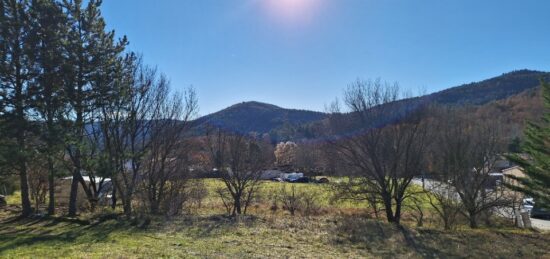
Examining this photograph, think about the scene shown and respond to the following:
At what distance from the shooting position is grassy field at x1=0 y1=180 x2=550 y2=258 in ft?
37.5

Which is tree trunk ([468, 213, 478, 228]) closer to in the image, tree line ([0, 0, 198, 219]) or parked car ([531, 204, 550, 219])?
parked car ([531, 204, 550, 219])

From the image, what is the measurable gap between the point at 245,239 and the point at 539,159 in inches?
598

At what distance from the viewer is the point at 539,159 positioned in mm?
18781

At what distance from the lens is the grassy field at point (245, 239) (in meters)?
11.4

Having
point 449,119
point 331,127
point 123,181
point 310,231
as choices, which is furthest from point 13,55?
point 449,119

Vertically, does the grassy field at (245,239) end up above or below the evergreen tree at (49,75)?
below

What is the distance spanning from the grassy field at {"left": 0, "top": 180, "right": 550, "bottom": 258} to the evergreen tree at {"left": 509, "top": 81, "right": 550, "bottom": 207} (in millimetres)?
2444

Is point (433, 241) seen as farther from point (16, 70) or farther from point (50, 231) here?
point (16, 70)

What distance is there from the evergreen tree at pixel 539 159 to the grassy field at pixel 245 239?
2.44 m

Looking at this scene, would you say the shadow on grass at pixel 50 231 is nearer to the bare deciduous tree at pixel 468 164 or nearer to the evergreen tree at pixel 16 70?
the evergreen tree at pixel 16 70

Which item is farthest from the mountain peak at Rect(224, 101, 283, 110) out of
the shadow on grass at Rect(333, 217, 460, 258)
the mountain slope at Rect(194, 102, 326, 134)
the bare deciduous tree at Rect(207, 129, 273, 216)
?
the shadow on grass at Rect(333, 217, 460, 258)

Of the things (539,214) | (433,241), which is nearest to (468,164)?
(433,241)

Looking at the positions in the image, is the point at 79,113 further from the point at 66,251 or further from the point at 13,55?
the point at 66,251

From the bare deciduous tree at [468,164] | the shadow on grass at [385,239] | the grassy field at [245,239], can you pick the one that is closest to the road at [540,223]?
the bare deciduous tree at [468,164]
